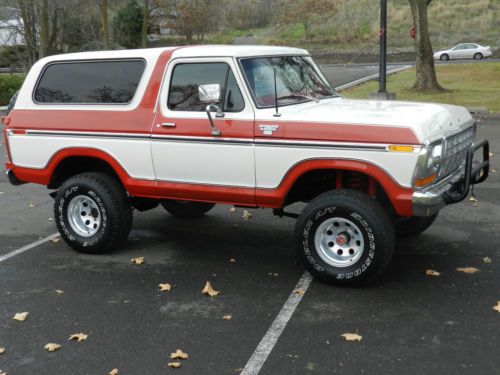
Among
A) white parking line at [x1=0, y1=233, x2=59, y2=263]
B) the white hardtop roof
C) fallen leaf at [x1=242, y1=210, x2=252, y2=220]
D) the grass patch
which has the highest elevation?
the white hardtop roof

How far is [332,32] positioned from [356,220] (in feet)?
171

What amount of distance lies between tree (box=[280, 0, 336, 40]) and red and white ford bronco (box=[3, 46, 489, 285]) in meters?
50.3

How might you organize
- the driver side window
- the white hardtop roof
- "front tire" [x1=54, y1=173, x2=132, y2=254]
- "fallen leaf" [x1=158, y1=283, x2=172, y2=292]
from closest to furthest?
1. "fallen leaf" [x1=158, y1=283, x2=172, y2=292]
2. the driver side window
3. the white hardtop roof
4. "front tire" [x1=54, y1=173, x2=132, y2=254]

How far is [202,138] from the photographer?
5543 millimetres

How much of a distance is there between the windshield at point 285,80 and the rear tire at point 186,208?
2.13 meters

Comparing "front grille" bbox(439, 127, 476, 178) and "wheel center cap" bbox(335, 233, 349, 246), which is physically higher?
"front grille" bbox(439, 127, 476, 178)

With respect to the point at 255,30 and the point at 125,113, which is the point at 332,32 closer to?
the point at 255,30

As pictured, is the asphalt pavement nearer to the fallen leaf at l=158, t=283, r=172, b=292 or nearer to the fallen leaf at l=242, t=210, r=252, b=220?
the fallen leaf at l=158, t=283, r=172, b=292

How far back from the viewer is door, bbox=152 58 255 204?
17.8ft

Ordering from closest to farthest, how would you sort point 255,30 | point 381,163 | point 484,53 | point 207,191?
point 381,163 < point 207,191 < point 484,53 < point 255,30

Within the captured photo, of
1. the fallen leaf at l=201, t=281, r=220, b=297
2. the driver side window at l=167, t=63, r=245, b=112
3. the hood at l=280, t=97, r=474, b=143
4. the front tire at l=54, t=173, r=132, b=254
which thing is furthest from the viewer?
the front tire at l=54, t=173, r=132, b=254

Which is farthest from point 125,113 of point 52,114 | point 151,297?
point 151,297

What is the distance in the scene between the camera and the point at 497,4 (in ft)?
169

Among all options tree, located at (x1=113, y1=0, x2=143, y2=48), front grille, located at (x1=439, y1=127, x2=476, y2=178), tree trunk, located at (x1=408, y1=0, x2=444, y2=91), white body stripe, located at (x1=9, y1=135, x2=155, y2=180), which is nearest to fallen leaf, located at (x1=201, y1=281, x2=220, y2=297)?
white body stripe, located at (x1=9, y1=135, x2=155, y2=180)
